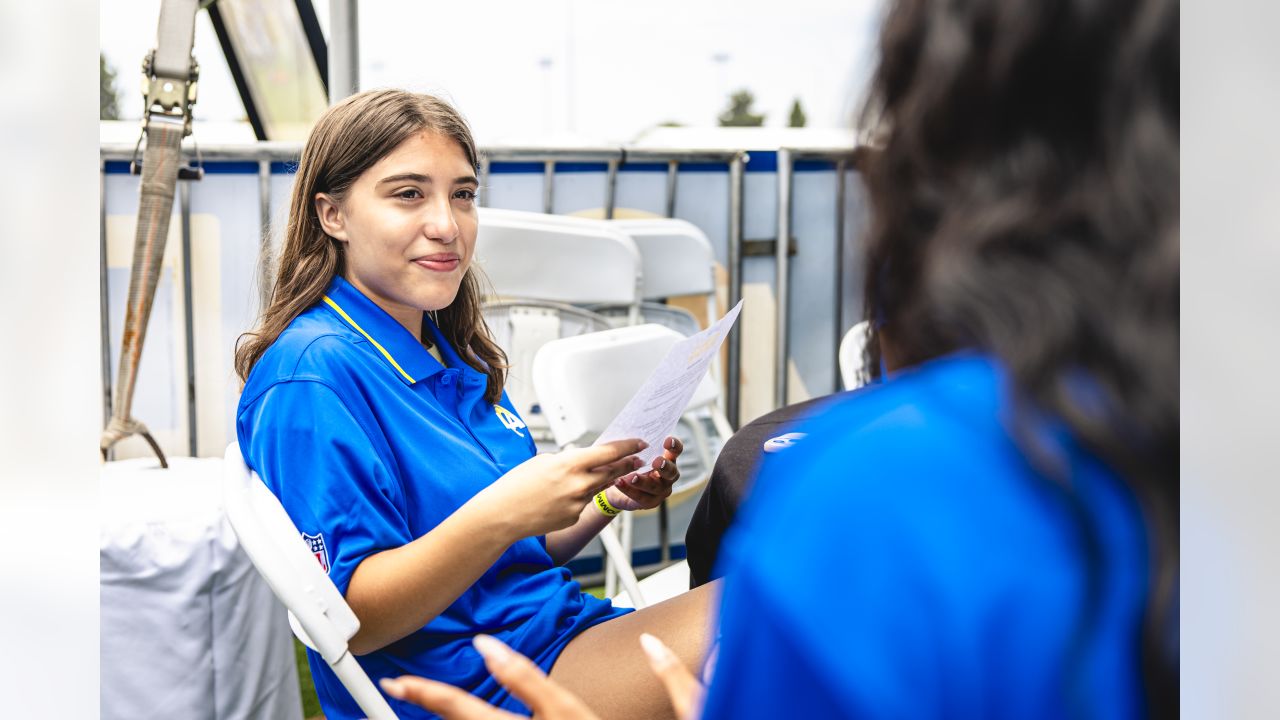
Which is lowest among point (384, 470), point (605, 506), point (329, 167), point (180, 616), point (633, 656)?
point (180, 616)

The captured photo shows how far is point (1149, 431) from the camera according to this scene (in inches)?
16.6

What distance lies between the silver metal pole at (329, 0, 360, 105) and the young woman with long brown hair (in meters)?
1.49

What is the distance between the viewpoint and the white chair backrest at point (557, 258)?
283cm

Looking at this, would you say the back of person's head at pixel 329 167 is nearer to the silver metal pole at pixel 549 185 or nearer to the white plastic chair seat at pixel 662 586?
the white plastic chair seat at pixel 662 586

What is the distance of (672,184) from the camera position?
11.3ft

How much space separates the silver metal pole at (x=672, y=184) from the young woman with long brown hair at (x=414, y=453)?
Answer: 2011 millimetres

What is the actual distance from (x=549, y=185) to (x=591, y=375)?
1.57 meters

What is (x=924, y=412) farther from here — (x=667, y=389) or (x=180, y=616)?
(x=180, y=616)

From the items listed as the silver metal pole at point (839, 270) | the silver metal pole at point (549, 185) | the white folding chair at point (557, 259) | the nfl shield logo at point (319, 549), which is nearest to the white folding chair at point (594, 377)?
the nfl shield logo at point (319, 549)

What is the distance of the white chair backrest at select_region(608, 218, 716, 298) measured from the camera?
3.20m

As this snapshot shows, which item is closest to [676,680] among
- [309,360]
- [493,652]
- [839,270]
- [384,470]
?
[493,652]

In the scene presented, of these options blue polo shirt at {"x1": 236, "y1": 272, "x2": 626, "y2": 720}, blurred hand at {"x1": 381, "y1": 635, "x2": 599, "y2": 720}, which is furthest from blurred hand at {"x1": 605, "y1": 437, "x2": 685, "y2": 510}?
blurred hand at {"x1": 381, "y1": 635, "x2": 599, "y2": 720}

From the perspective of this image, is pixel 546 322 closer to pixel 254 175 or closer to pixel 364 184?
pixel 254 175
